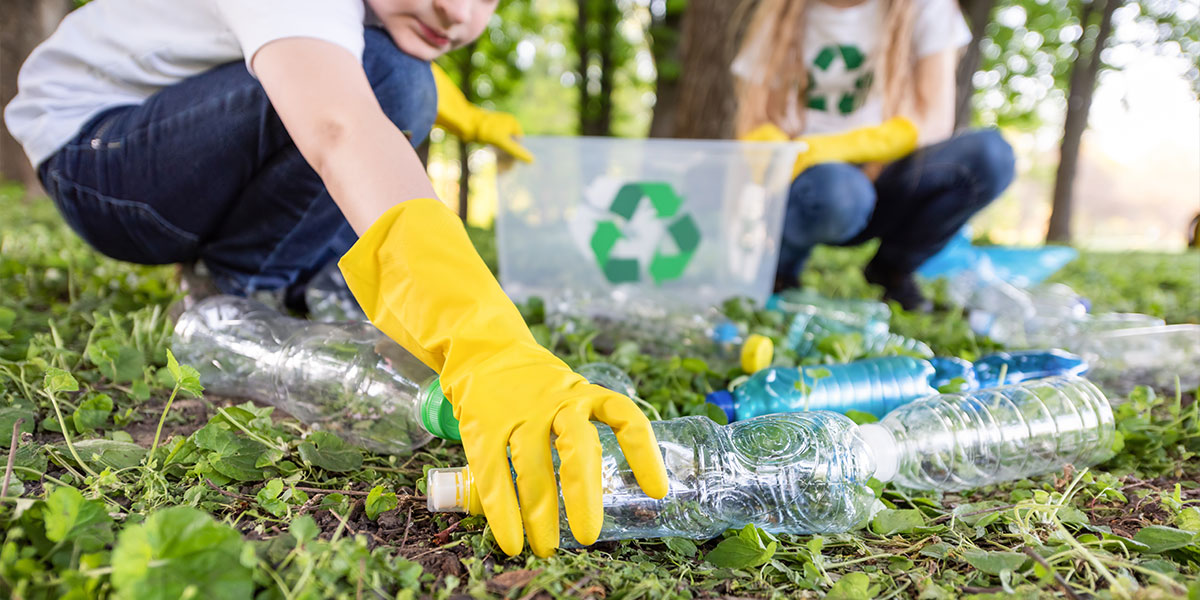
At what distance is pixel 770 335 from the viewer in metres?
1.79

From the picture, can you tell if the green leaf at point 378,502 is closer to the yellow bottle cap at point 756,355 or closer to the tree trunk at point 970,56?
the yellow bottle cap at point 756,355

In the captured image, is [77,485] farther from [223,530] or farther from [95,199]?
[95,199]

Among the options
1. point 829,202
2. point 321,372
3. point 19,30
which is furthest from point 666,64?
point 321,372

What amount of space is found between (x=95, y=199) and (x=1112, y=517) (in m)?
1.93

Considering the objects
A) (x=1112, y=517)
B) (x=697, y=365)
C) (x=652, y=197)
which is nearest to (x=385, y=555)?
(x=697, y=365)

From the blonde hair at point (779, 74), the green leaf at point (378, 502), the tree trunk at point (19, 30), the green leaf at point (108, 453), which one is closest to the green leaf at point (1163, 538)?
the green leaf at point (378, 502)

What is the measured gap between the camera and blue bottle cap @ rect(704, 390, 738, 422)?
4.00 ft

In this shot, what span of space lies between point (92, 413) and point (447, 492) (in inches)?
26.3

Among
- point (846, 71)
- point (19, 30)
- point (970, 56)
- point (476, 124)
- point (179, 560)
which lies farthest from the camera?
point (970, 56)

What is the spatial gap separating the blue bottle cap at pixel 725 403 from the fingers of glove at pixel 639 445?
0.43m

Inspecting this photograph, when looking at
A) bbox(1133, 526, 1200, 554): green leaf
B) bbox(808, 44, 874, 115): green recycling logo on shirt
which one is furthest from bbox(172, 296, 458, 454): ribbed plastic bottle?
bbox(808, 44, 874, 115): green recycling logo on shirt

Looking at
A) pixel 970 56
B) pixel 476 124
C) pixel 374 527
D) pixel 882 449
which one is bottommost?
pixel 374 527

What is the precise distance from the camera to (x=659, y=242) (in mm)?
2213

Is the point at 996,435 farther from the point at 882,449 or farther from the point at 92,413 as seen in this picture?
the point at 92,413
